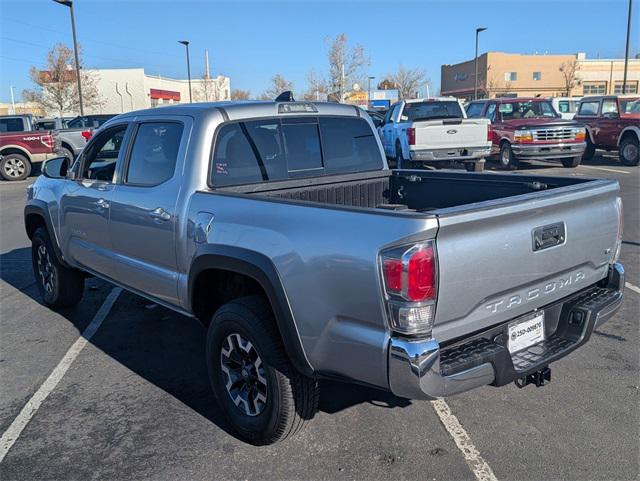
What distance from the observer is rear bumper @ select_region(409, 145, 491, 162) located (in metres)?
13.6

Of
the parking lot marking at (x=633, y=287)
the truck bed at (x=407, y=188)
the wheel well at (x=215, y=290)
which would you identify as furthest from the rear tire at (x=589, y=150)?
the wheel well at (x=215, y=290)

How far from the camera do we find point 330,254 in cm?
274

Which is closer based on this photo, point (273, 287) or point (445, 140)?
point (273, 287)

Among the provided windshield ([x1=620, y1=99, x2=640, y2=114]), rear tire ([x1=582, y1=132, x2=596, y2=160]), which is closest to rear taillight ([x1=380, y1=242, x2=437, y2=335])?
windshield ([x1=620, y1=99, x2=640, y2=114])

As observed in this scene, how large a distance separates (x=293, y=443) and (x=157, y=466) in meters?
0.76

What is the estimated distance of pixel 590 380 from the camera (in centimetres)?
403

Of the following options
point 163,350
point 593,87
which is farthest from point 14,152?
point 593,87

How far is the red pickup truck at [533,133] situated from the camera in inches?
614

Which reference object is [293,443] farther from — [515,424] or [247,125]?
[247,125]

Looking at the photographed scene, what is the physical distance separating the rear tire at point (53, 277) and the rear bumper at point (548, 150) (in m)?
12.8

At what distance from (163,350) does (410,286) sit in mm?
2983

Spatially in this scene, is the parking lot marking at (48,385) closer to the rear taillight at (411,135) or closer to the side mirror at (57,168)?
the side mirror at (57,168)

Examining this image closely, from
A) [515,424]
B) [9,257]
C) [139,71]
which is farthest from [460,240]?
[139,71]

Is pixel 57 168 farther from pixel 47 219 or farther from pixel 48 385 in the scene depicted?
pixel 48 385
